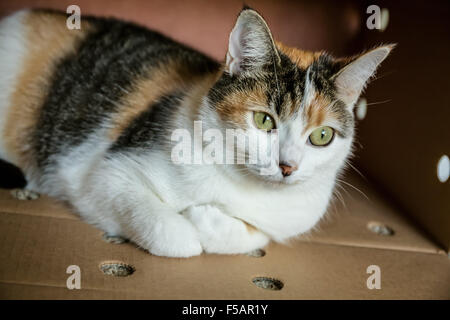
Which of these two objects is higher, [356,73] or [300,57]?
[300,57]

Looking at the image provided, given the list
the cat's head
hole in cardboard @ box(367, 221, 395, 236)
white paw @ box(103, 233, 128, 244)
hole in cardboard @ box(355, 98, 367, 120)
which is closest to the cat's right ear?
the cat's head

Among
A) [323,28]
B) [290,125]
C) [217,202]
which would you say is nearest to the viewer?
[290,125]

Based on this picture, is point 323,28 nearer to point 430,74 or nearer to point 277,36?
point 277,36

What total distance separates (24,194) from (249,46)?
776 millimetres

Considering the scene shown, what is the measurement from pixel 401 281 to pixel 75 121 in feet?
3.40

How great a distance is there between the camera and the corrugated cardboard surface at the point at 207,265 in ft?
3.51

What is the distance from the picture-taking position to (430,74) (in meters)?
1.57

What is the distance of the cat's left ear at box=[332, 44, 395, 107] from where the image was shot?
3.97ft

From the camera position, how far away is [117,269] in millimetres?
1163

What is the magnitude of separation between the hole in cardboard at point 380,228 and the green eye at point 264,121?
0.59m

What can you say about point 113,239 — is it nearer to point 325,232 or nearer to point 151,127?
point 151,127

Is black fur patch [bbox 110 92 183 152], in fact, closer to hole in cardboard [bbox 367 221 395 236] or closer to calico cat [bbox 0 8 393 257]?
calico cat [bbox 0 8 393 257]

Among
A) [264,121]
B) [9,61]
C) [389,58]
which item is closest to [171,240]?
[264,121]
